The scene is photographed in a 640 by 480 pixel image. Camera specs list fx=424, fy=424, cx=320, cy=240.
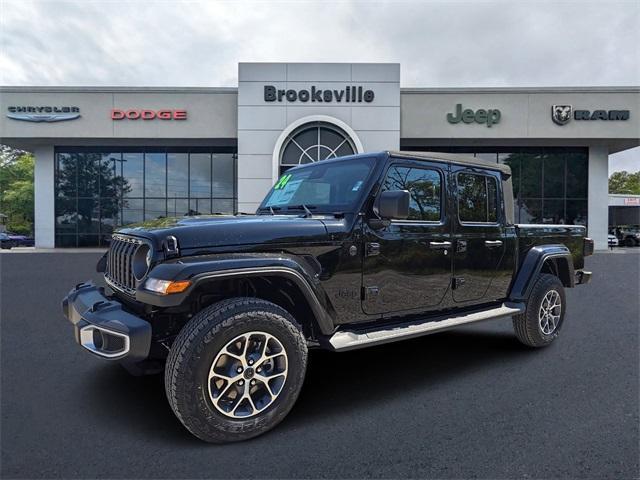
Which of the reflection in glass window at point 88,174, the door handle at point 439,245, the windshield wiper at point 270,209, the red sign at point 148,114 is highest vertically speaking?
the red sign at point 148,114

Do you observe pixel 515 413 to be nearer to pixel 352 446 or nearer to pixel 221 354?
pixel 352 446

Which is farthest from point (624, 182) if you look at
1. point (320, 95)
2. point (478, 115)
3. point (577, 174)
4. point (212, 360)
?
point (212, 360)

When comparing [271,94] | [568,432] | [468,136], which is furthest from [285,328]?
[468,136]

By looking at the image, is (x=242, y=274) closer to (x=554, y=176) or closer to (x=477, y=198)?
(x=477, y=198)

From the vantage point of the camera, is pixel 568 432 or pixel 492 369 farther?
pixel 492 369

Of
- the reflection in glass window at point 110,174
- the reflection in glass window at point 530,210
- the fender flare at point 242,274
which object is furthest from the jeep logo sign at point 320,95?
the fender flare at point 242,274

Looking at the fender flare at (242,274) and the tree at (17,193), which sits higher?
the tree at (17,193)

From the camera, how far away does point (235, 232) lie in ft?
9.48

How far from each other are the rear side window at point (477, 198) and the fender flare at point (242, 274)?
1.90 meters

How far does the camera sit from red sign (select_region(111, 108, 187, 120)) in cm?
2044

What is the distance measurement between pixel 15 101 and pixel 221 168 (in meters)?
10.2

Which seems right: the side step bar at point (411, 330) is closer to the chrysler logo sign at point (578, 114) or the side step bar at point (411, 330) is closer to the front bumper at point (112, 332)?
the front bumper at point (112, 332)

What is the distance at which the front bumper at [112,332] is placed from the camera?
2.59 m

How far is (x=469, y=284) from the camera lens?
4.18 meters
